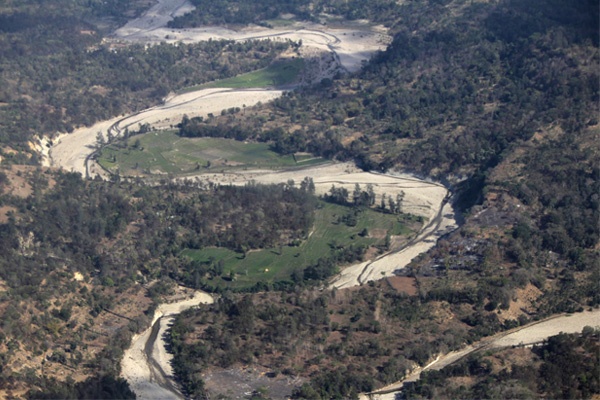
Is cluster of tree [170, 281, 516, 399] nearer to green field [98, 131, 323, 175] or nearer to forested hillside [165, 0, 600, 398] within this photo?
forested hillside [165, 0, 600, 398]

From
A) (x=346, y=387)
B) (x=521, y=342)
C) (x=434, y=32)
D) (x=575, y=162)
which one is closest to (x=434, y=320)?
(x=521, y=342)

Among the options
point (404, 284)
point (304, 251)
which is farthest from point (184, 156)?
point (404, 284)

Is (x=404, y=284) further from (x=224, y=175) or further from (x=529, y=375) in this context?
(x=224, y=175)

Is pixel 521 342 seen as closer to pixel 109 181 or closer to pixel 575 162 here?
pixel 575 162

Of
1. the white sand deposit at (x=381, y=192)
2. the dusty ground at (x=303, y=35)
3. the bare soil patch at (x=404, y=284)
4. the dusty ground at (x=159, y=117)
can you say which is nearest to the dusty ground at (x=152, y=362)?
the white sand deposit at (x=381, y=192)

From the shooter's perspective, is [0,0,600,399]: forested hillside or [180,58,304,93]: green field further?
[180,58,304,93]: green field

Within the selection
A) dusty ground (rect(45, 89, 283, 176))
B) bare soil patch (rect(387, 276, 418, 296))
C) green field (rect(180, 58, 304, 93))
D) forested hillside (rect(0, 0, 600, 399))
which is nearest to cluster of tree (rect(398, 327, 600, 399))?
forested hillside (rect(0, 0, 600, 399))

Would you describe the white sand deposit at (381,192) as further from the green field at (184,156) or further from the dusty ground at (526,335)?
the dusty ground at (526,335)
